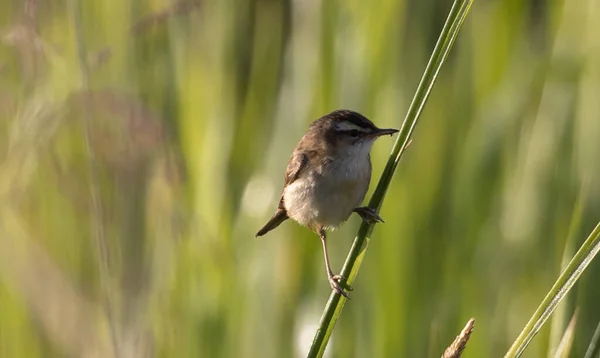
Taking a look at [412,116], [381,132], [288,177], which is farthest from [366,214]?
[412,116]

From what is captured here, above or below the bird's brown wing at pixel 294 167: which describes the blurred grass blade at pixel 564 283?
below

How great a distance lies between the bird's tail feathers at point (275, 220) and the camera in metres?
2.23

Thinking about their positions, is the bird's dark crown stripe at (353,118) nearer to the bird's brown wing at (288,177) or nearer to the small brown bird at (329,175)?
the small brown bird at (329,175)

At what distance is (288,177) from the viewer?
2.35 metres

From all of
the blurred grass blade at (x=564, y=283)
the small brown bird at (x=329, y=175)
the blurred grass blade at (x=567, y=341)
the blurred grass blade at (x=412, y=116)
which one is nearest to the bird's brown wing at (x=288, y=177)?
the small brown bird at (x=329, y=175)

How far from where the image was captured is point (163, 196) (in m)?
2.10

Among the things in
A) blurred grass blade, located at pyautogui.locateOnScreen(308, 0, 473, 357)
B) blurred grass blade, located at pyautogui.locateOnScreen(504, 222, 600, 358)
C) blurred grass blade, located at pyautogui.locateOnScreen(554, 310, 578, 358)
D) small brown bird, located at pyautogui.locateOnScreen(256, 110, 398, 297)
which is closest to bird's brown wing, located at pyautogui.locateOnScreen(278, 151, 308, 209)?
small brown bird, located at pyautogui.locateOnScreen(256, 110, 398, 297)

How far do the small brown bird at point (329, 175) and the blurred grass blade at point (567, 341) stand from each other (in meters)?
0.62

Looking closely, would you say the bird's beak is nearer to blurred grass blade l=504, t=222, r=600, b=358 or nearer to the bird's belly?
the bird's belly

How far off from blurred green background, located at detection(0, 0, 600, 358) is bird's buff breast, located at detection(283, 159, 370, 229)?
6 cm

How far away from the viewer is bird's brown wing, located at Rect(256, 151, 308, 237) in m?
2.26

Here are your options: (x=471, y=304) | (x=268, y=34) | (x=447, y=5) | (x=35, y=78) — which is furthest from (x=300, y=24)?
(x=471, y=304)

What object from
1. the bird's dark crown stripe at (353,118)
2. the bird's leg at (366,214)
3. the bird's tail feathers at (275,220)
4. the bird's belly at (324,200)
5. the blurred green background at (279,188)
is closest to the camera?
the bird's leg at (366,214)

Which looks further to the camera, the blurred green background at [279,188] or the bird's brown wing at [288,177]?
the bird's brown wing at [288,177]
